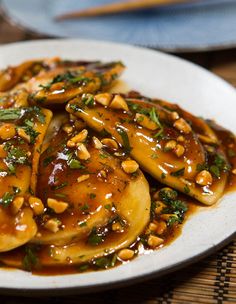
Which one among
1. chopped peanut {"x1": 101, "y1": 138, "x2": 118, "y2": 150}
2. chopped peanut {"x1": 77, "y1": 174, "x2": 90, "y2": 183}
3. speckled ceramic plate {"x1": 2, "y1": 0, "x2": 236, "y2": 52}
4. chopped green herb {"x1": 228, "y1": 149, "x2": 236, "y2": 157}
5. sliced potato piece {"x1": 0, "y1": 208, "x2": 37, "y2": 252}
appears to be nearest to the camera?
sliced potato piece {"x1": 0, "y1": 208, "x2": 37, "y2": 252}

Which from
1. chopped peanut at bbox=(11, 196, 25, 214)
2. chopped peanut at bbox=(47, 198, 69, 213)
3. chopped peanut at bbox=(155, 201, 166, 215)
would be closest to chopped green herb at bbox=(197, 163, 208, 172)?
chopped peanut at bbox=(155, 201, 166, 215)

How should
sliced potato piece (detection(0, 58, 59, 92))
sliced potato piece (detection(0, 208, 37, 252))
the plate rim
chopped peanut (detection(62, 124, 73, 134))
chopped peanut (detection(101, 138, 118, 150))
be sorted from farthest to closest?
sliced potato piece (detection(0, 58, 59, 92)) → chopped peanut (detection(62, 124, 73, 134)) → chopped peanut (detection(101, 138, 118, 150)) → sliced potato piece (detection(0, 208, 37, 252)) → the plate rim

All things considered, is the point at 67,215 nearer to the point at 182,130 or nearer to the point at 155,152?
the point at 155,152

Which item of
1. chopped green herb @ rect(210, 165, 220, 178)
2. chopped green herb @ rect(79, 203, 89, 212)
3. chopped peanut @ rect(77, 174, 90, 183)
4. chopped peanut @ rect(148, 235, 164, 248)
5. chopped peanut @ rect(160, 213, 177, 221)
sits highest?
chopped peanut @ rect(77, 174, 90, 183)

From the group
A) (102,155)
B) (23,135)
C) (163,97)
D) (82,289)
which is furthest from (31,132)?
(163,97)

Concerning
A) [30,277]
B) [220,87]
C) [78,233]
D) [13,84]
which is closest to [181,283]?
[78,233]

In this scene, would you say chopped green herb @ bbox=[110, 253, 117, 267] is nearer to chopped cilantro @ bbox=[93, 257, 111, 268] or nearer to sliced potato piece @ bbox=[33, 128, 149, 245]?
chopped cilantro @ bbox=[93, 257, 111, 268]

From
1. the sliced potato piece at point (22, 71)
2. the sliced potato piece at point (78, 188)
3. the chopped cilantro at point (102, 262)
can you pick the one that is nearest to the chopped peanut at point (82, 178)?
the sliced potato piece at point (78, 188)

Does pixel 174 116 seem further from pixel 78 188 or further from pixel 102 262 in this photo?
pixel 102 262
